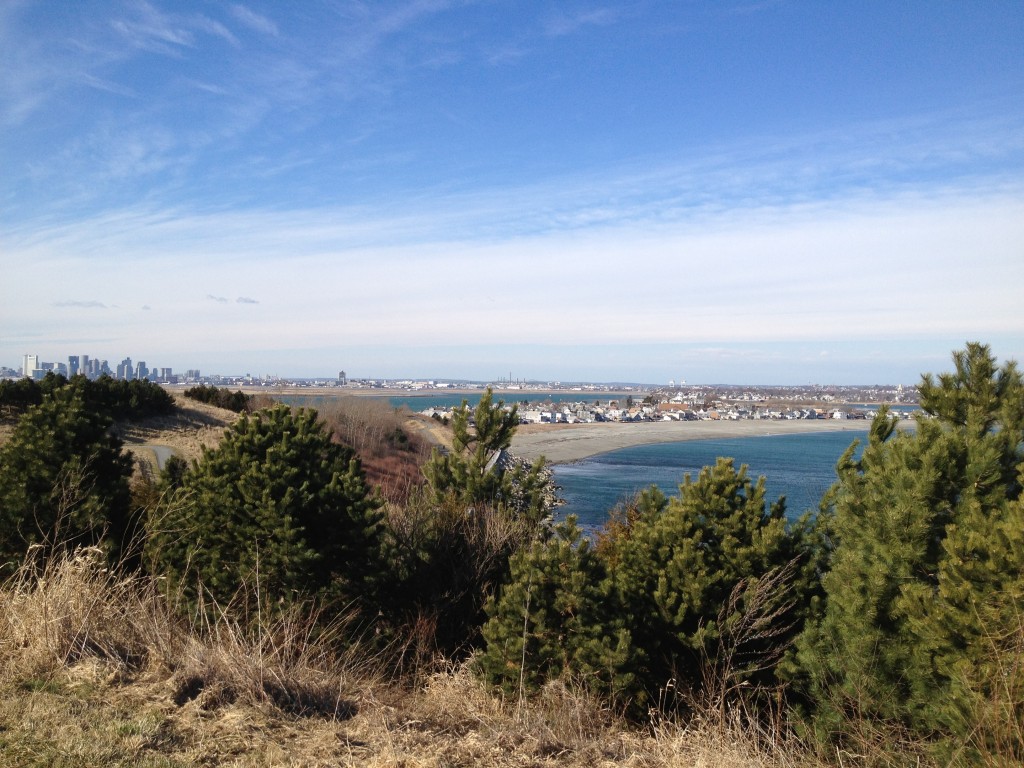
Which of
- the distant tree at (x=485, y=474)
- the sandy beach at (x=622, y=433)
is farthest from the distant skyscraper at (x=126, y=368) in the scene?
the distant tree at (x=485, y=474)

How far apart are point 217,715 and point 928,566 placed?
600 cm

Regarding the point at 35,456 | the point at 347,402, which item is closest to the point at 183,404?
the point at 347,402

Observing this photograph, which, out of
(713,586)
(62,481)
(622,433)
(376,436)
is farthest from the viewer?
(622,433)

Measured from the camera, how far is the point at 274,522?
344 inches

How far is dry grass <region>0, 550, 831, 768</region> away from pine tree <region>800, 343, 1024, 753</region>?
179cm

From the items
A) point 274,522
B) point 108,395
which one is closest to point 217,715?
point 274,522

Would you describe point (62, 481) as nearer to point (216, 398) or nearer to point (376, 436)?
point (376, 436)

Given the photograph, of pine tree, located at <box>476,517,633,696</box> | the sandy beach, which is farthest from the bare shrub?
the sandy beach

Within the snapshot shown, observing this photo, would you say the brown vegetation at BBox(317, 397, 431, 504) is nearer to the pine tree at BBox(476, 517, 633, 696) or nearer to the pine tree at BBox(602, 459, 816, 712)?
the pine tree at BBox(602, 459, 816, 712)

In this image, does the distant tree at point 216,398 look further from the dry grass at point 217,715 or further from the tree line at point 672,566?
the dry grass at point 217,715

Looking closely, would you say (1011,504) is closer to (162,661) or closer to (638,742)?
(638,742)

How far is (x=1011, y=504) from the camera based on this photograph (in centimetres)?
592

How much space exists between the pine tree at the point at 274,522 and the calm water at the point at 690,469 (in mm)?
16421

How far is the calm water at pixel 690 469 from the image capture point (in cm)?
3562
